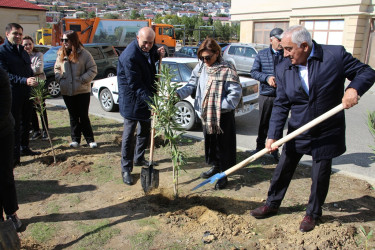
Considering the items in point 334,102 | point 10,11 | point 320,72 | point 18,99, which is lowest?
point 18,99

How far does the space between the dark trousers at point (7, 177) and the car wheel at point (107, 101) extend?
6002 mm

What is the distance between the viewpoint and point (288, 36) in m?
2.88

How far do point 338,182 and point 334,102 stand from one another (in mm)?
1920

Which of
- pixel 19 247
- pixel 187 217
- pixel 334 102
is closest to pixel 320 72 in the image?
pixel 334 102

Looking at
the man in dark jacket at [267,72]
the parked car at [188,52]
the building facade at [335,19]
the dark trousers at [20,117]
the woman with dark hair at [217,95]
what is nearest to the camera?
the woman with dark hair at [217,95]

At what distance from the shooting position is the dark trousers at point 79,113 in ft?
18.1

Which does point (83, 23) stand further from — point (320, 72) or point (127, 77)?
point (320, 72)

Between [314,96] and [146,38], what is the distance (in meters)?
2.18

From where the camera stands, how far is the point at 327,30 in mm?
20547

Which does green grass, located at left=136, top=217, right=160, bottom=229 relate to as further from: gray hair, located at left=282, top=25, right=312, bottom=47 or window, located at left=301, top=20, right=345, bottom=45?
window, located at left=301, top=20, right=345, bottom=45

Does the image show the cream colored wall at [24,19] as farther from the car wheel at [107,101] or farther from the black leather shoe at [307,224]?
the black leather shoe at [307,224]

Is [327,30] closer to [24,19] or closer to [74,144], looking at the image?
[74,144]

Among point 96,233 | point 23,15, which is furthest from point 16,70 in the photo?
point 23,15

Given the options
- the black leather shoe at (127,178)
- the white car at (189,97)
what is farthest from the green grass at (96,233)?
the white car at (189,97)
